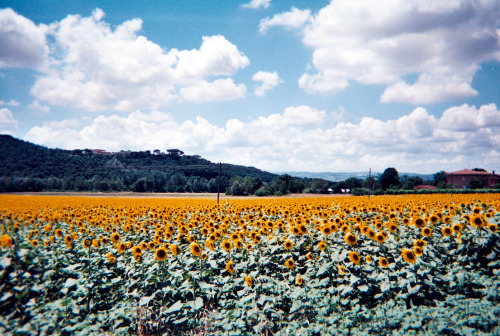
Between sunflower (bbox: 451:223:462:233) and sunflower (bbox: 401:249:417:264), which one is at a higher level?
sunflower (bbox: 451:223:462:233)

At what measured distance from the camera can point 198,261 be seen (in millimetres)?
5480

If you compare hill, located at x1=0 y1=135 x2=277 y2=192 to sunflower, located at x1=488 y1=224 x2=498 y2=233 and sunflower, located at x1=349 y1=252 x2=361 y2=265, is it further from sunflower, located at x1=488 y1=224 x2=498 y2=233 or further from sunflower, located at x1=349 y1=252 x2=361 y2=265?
sunflower, located at x1=488 y1=224 x2=498 y2=233

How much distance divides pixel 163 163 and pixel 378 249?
7402cm

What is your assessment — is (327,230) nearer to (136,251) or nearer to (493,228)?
(493,228)

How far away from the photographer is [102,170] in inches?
2064

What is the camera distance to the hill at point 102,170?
79.2ft

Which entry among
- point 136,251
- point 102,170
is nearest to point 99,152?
point 102,170

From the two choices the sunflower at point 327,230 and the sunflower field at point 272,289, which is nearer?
the sunflower field at point 272,289

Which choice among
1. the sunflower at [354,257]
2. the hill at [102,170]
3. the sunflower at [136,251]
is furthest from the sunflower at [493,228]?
the hill at [102,170]

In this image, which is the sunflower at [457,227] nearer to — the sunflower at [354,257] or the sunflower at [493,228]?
the sunflower at [493,228]

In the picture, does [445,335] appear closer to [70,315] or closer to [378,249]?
[378,249]

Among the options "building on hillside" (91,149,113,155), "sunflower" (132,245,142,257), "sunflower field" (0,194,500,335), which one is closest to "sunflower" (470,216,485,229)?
"sunflower field" (0,194,500,335)

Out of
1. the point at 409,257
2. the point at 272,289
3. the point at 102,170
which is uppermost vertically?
the point at 102,170

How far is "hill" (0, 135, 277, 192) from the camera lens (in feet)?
79.2
